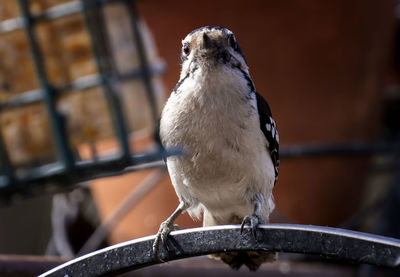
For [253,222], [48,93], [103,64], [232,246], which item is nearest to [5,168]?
[48,93]

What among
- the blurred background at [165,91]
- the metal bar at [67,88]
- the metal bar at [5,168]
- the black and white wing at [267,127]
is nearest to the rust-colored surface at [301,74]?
the blurred background at [165,91]

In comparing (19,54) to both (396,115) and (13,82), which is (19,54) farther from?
(396,115)

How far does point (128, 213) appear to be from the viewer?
3.46 m

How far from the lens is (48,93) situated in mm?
2701

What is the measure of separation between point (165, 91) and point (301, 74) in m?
0.66

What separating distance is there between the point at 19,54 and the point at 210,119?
4.23 ft

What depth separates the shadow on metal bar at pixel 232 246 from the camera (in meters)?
1.30

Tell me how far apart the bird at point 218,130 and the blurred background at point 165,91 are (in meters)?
0.53

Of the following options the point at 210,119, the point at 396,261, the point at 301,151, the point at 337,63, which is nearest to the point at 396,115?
the point at 337,63

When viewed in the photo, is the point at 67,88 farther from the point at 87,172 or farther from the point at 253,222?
the point at 253,222

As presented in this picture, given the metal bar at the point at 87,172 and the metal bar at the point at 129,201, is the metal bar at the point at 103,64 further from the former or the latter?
the metal bar at the point at 129,201

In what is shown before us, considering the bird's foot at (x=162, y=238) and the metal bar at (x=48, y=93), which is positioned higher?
the metal bar at (x=48, y=93)

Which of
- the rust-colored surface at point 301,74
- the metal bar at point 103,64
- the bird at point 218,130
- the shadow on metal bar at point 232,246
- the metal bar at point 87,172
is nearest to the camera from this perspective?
the shadow on metal bar at point 232,246

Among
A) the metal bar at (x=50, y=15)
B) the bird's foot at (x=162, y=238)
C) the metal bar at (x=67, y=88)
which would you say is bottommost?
the bird's foot at (x=162, y=238)
